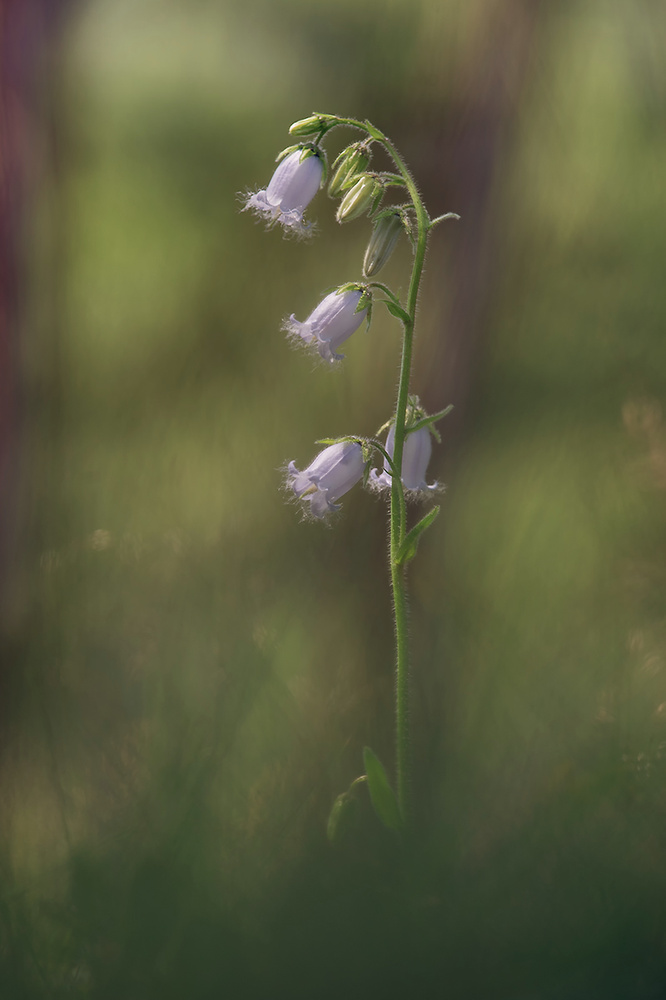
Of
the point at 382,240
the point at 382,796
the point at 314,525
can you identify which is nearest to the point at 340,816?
the point at 382,796

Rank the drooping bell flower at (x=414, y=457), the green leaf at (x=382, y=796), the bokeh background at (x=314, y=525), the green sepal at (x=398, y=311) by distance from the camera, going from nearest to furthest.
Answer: the bokeh background at (x=314, y=525), the green leaf at (x=382, y=796), the green sepal at (x=398, y=311), the drooping bell flower at (x=414, y=457)

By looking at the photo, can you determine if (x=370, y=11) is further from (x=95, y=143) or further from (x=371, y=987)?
(x=371, y=987)

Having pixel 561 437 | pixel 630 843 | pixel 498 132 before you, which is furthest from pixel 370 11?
pixel 630 843

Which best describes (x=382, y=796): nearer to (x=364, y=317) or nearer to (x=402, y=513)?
(x=402, y=513)

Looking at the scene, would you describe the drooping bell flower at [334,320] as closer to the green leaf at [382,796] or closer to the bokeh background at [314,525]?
the bokeh background at [314,525]

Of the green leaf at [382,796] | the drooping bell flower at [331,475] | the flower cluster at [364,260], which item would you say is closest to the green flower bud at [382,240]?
the flower cluster at [364,260]

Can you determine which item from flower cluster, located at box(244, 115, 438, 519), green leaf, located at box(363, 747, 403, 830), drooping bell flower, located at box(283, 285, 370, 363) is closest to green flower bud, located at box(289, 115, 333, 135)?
flower cluster, located at box(244, 115, 438, 519)
